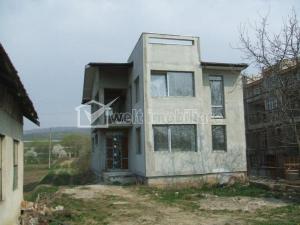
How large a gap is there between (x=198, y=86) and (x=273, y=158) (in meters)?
14.1

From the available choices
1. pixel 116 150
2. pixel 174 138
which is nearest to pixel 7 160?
pixel 174 138

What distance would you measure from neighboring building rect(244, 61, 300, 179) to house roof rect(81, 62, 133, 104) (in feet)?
24.4

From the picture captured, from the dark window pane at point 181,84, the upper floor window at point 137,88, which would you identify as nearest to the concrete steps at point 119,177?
the upper floor window at point 137,88

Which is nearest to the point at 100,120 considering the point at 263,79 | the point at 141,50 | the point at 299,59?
the point at 141,50

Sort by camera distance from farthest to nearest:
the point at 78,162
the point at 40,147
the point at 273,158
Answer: the point at 40,147
the point at 78,162
the point at 273,158

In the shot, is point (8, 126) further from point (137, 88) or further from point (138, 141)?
point (137, 88)

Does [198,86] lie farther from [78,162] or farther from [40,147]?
[40,147]

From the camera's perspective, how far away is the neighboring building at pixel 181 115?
19203mm

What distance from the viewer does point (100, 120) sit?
2298 centimetres

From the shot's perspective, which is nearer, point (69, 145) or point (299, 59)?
point (299, 59)

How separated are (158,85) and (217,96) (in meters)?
3.79

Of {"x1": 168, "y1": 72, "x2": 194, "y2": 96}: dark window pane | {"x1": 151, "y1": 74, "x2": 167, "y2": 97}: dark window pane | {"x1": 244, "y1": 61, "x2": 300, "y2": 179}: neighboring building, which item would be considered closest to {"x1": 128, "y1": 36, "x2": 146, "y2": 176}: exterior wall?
{"x1": 151, "y1": 74, "x2": 167, "y2": 97}: dark window pane

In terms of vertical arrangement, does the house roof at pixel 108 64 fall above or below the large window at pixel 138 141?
above

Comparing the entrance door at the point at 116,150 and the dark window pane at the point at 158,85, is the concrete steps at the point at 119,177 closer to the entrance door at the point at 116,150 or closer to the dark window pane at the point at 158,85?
the entrance door at the point at 116,150
